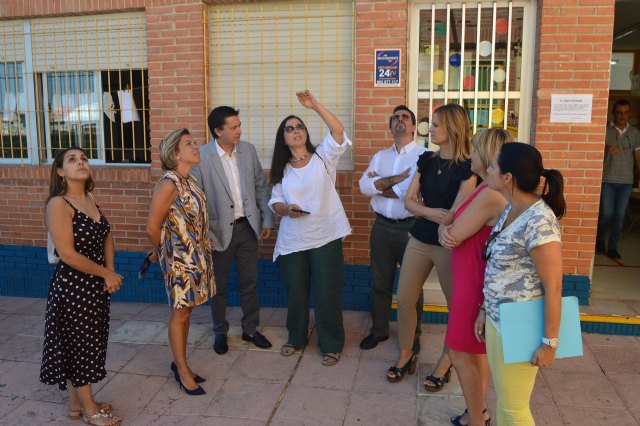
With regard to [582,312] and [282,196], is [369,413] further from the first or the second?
[582,312]

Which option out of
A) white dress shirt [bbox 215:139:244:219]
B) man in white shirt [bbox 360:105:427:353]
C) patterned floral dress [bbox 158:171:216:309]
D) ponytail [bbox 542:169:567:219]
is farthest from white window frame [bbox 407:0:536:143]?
ponytail [bbox 542:169:567:219]

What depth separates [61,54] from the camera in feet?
18.9

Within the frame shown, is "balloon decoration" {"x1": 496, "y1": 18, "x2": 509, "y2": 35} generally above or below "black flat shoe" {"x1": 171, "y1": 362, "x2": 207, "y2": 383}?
above

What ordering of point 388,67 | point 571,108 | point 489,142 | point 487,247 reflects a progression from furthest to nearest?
point 388,67 < point 571,108 < point 489,142 < point 487,247

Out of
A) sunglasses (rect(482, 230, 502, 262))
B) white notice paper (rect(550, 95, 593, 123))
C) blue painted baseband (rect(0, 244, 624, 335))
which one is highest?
white notice paper (rect(550, 95, 593, 123))

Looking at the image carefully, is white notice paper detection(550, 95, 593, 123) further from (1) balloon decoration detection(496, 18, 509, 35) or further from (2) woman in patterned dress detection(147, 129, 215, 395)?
(2) woman in patterned dress detection(147, 129, 215, 395)

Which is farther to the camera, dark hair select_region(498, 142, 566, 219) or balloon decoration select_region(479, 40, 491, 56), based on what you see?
balloon decoration select_region(479, 40, 491, 56)

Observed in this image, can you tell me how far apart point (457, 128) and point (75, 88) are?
14.0ft

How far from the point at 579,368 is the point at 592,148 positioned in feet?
5.96

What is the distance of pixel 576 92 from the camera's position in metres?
4.59

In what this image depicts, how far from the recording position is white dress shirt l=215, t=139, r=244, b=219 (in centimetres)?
427

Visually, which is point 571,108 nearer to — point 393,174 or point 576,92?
point 576,92

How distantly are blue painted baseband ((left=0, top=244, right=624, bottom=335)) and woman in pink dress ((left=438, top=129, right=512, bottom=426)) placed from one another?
1934 millimetres

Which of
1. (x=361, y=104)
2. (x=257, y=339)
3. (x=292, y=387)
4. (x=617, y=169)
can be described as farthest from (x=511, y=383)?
(x=617, y=169)
